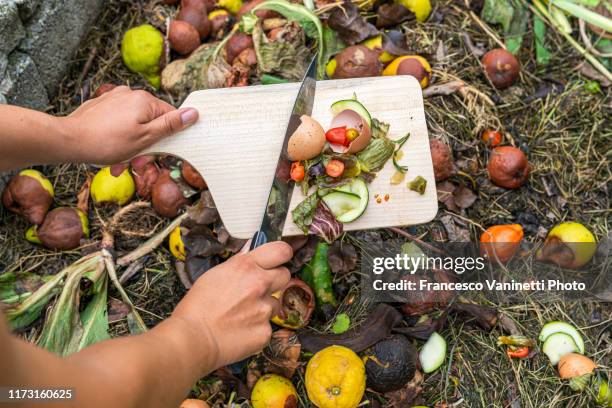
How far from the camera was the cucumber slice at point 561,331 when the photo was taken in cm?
330

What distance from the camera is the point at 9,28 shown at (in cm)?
338

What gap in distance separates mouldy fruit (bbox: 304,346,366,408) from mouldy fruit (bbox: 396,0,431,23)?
8.83 ft

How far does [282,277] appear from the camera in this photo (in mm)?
2230

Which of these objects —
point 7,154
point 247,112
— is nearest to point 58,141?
point 7,154

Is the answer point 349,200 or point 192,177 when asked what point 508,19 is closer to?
point 349,200

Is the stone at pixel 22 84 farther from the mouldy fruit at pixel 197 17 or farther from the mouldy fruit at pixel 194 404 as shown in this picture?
the mouldy fruit at pixel 194 404

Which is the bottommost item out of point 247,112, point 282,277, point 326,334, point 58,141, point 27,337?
point 326,334

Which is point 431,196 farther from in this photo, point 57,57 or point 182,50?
point 57,57

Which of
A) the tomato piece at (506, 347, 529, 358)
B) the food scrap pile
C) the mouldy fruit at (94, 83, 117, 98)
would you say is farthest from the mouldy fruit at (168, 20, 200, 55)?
the tomato piece at (506, 347, 529, 358)

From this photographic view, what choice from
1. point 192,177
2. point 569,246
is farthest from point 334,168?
point 569,246

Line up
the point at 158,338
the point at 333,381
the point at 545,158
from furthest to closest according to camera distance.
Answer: the point at 545,158, the point at 333,381, the point at 158,338

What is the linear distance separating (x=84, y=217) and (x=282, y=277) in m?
1.97

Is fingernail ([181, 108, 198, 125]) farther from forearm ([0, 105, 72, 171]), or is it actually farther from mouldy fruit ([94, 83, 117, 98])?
mouldy fruit ([94, 83, 117, 98])

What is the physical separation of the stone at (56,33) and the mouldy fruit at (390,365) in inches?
121
